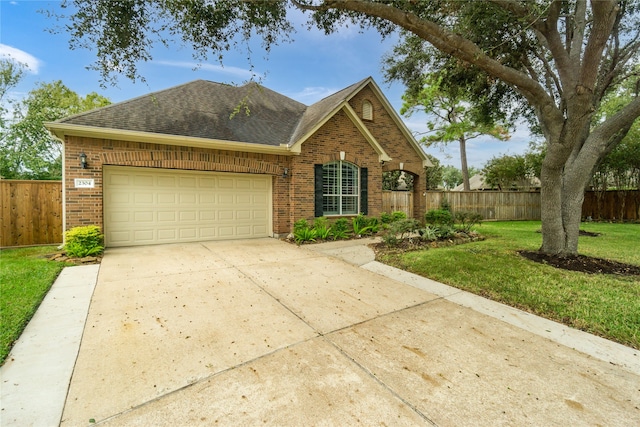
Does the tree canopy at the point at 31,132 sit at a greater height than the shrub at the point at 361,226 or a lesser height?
greater

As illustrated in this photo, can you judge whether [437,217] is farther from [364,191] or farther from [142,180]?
[142,180]

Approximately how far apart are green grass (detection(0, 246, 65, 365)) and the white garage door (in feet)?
5.96

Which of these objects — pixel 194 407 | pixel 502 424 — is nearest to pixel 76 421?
pixel 194 407

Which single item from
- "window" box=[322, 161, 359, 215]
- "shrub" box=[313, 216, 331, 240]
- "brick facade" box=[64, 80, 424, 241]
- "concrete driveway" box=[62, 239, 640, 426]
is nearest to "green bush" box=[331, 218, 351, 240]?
"shrub" box=[313, 216, 331, 240]

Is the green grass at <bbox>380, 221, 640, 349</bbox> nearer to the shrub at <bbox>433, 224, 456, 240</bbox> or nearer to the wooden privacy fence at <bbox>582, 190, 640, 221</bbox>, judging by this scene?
the shrub at <bbox>433, 224, 456, 240</bbox>

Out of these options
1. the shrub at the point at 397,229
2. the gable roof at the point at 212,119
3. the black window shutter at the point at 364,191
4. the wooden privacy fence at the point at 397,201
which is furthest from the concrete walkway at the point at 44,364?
the wooden privacy fence at the point at 397,201

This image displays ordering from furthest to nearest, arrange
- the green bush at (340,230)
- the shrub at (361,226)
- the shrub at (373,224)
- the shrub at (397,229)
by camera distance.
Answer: the shrub at (373,224), the shrub at (361,226), the green bush at (340,230), the shrub at (397,229)

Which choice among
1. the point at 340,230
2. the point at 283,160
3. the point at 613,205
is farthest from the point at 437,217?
the point at 613,205

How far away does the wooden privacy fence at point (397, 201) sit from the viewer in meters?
14.3

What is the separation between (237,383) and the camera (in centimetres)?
241

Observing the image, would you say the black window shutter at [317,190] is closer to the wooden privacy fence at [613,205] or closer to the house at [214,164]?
the house at [214,164]

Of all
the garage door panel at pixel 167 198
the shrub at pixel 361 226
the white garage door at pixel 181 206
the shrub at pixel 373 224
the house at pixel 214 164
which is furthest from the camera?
the shrub at pixel 373 224

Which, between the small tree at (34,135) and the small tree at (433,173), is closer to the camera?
the small tree at (34,135)

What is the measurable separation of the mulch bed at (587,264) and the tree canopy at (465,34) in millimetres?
275
